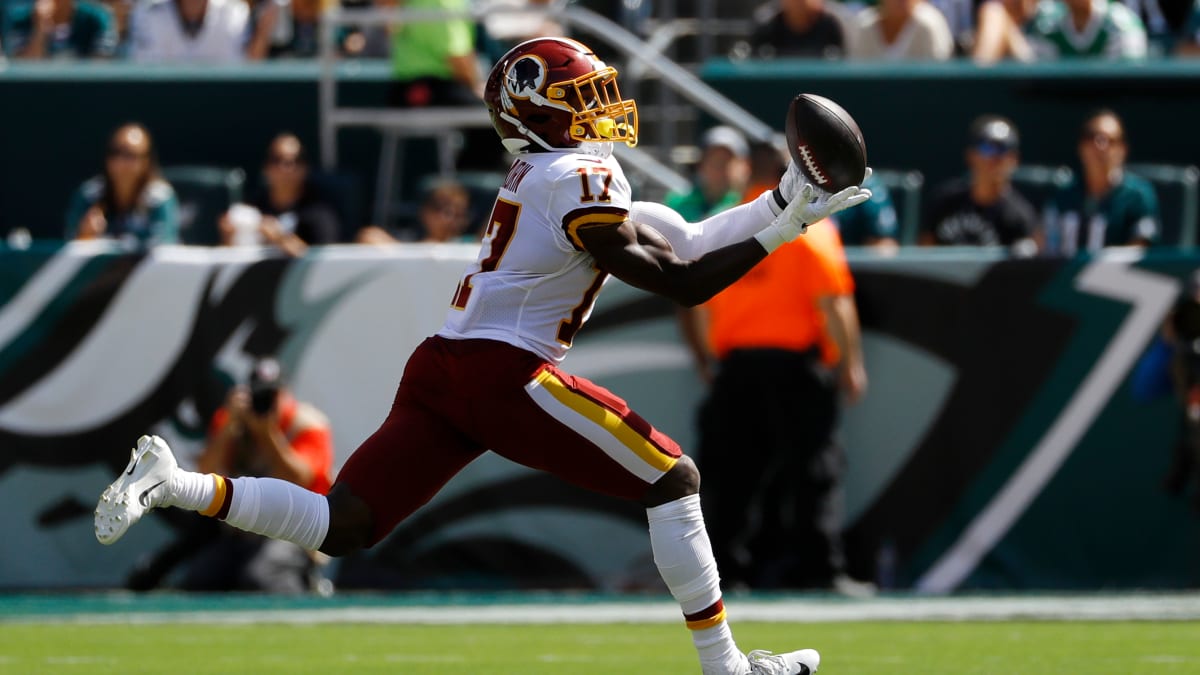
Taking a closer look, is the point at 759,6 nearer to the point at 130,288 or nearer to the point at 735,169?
the point at 735,169

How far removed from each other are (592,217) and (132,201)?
5.50 meters

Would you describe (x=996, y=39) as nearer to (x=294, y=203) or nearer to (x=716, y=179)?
(x=716, y=179)

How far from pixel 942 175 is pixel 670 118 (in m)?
1.59

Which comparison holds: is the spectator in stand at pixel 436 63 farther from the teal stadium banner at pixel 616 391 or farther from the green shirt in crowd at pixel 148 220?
the teal stadium banner at pixel 616 391

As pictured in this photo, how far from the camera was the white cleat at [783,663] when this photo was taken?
5191mm

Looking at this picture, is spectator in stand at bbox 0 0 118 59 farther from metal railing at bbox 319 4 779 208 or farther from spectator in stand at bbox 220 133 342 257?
spectator in stand at bbox 220 133 342 257

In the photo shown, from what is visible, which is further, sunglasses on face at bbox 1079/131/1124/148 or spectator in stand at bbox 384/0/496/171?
spectator in stand at bbox 384/0/496/171

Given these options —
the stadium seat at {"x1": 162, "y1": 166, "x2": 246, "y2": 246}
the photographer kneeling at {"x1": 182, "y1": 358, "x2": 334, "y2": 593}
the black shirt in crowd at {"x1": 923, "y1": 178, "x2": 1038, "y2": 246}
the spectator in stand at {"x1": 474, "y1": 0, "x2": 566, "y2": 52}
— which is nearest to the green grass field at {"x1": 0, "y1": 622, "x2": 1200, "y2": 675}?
the photographer kneeling at {"x1": 182, "y1": 358, "x2": 334, "y2": 593}

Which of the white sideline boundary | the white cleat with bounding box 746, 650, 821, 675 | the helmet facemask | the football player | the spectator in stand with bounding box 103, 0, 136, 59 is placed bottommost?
the white sideline boundary

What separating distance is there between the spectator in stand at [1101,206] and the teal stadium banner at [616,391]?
0.63m

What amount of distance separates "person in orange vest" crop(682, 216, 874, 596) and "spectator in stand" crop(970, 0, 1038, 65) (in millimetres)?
2621

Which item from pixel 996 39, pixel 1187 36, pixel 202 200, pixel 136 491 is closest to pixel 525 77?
pixel 136 491

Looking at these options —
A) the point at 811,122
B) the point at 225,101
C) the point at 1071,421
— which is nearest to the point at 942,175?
the point at 1071,421

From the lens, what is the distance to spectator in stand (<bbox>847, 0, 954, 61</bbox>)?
10.9m
